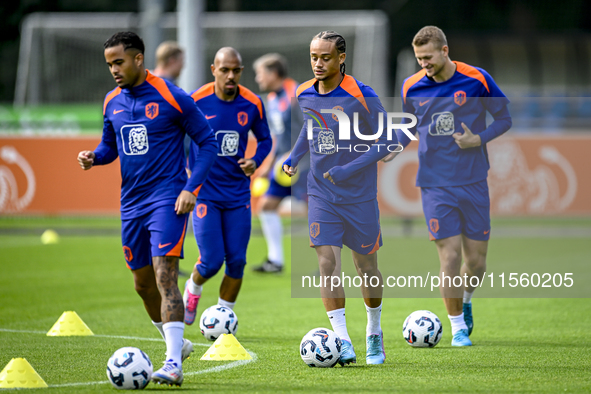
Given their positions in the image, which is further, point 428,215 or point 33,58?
point 33,58

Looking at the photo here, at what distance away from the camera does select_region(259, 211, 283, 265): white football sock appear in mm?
11578

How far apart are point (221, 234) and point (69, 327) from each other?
4.87 ft

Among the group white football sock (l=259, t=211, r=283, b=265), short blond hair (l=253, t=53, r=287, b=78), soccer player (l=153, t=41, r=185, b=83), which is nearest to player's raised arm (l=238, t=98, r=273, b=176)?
soccer player (l=153, t=41, r=185, b=83)

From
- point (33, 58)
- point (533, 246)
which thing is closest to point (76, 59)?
point (33, 58)

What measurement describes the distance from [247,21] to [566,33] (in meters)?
18.6

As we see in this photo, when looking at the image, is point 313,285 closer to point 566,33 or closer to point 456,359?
point 456,359

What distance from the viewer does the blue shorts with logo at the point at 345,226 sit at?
5.85 metres

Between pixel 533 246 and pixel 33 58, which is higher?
pixel 33 58

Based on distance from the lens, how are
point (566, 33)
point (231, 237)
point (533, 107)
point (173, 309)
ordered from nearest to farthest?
point (173, 309), point (231, 237), point (533, 107), point (566, 33)

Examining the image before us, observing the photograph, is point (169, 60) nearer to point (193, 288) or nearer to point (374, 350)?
point (193, 288)

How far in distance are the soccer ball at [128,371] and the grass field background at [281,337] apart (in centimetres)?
9

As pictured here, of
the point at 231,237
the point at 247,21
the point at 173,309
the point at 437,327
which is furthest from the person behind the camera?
the point at 247,21

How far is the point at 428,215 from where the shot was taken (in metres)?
6.71

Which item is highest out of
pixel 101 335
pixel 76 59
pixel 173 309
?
pixel 76 59
